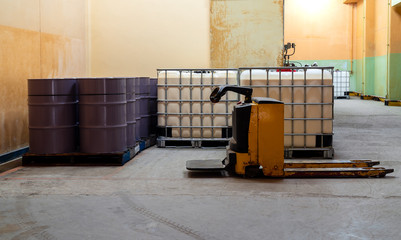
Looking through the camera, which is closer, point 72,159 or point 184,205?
point 184,205

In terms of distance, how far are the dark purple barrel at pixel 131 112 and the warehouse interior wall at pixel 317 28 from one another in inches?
764

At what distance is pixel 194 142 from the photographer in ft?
25.5

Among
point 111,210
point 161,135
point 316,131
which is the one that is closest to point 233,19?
point 161,135

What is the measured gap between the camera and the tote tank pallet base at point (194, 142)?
25.4ft

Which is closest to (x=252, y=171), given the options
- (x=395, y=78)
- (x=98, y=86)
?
(x=98, y=86)

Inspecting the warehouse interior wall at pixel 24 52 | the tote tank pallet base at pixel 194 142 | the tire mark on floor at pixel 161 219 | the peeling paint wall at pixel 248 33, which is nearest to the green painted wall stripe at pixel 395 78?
the peeling paint wall at pixel 248 33

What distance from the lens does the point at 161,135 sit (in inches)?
314

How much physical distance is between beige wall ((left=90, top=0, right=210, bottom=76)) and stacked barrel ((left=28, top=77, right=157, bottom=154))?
12.6 feet

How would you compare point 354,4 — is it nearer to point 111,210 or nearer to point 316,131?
point 316,131

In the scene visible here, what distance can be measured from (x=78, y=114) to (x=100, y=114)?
45cm

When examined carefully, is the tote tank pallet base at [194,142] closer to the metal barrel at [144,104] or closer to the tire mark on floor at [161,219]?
the metal barrel at [144,104]

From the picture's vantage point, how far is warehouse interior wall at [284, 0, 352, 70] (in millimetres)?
25031

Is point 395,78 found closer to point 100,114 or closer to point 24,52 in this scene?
point 100,114

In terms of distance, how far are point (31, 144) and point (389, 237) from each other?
15.4 feet
